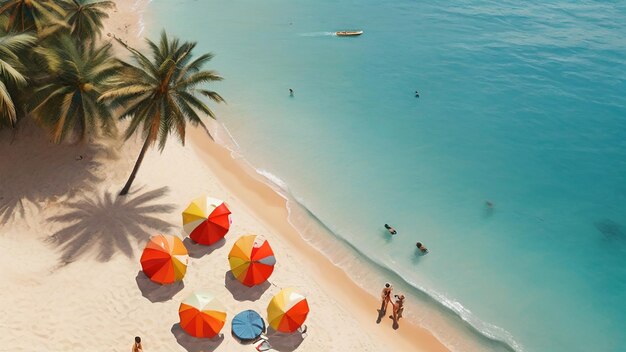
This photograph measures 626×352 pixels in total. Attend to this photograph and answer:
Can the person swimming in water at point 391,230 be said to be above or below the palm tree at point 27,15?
below

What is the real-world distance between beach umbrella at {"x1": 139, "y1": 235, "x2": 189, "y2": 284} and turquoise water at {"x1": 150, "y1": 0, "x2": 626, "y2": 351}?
11349 mm

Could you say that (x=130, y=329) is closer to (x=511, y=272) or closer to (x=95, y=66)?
(x=95, y=66)

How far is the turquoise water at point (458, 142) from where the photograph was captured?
2658cm

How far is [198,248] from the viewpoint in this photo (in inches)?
944

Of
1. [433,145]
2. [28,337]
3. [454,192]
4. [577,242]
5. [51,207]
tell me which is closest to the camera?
[28,337]

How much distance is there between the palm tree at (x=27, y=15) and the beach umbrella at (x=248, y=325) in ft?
71.3

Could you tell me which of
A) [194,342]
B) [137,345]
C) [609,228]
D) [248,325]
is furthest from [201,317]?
[609,228]

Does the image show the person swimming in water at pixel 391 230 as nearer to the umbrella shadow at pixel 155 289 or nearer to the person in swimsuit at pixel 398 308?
the person in swimsuit at pixel 398 308

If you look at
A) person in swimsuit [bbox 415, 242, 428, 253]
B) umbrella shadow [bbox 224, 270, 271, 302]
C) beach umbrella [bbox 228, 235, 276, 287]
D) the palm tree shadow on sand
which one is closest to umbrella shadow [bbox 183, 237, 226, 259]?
the palm tree shadow on sand

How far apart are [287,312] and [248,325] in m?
2.08

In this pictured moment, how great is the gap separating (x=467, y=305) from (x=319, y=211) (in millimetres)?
11363

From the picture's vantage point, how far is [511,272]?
2728 cm

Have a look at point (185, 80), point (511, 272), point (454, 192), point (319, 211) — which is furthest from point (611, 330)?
point (185, 80)

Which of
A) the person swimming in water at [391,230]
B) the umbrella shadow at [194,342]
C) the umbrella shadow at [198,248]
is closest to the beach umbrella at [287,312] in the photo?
the umbrella shadow at [194,342]
